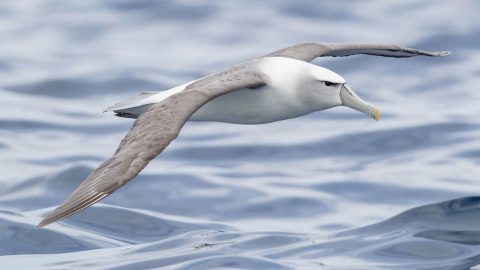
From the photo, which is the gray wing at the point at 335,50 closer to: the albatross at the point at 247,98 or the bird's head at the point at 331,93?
the albatross at the point at 247,98

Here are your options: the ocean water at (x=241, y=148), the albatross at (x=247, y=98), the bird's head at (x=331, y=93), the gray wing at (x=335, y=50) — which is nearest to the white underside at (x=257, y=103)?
the albatross at (x=247, y=98)

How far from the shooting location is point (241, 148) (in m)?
15.6

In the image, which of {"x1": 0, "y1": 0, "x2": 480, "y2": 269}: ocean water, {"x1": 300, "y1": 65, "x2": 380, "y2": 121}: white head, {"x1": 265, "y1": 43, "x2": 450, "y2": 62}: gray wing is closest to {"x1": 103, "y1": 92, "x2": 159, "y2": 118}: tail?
{"x1": 0, "y1": 0, "x2": 480, "y2": 269}: ocean water

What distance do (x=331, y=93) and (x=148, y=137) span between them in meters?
2.33

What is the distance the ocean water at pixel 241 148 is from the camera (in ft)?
39.7

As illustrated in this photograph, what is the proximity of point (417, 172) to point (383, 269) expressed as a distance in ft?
11.1

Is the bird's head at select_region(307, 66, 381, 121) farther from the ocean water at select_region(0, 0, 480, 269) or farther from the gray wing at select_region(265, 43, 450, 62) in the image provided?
the ocean water at select_region(0, 0, 480, 269)

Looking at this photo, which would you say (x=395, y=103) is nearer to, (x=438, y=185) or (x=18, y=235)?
(x=438, y=185)

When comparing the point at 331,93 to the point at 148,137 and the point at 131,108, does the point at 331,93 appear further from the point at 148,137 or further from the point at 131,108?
the point at 148,137

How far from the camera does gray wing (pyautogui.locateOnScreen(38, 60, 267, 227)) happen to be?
9102mm

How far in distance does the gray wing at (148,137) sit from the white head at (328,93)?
497 millimetres

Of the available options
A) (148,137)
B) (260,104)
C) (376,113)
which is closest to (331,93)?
(376,113)

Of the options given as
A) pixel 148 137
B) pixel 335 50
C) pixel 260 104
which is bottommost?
pixel 148 137

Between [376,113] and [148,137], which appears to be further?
[376,113]
